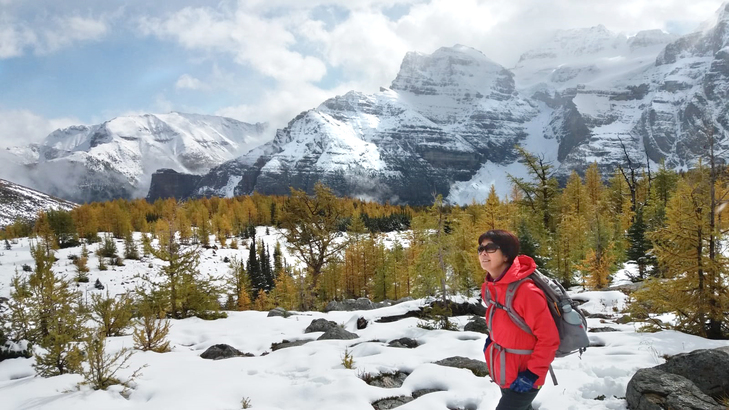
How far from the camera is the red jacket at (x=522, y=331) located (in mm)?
3318

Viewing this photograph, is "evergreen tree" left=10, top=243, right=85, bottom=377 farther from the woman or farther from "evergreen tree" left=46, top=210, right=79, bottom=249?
"evergreen tree" left=46, top=210, right=79, bottom=249

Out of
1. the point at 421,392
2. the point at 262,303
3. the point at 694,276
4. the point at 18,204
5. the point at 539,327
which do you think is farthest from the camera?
the point at 18,204

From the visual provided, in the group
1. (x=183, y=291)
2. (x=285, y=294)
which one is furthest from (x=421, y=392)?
(x=285, y=294)

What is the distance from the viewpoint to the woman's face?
361 centimetres

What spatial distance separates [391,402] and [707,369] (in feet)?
15.2

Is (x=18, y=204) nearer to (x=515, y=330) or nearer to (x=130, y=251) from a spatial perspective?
(x=130, y=251)

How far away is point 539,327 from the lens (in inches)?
132

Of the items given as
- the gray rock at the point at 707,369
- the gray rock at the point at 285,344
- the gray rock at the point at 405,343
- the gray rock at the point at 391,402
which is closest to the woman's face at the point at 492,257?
the gray rock at the point at 391,402

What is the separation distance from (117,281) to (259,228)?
5388 centimetres

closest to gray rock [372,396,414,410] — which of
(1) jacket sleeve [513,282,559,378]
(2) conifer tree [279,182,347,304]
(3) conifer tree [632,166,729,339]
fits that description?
(1) jacket sleeve [513,282,559,378]

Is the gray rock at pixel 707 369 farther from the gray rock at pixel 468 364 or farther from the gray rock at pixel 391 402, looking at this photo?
the gray rock at pixel 391 402

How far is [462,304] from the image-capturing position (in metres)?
12.4

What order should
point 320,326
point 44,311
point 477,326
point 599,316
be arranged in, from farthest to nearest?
1. point 320,326
2. point 599,316
3. point 477,326
4. point 44,311

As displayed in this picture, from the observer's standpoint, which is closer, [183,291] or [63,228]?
[183,291]
